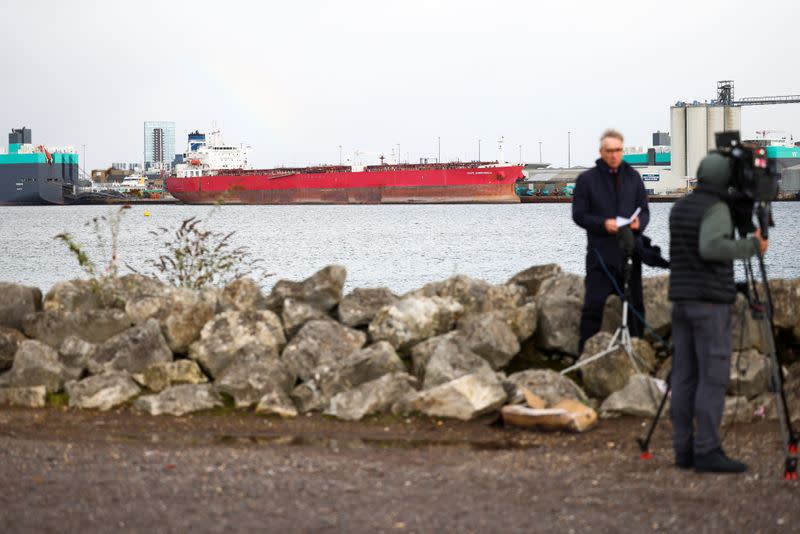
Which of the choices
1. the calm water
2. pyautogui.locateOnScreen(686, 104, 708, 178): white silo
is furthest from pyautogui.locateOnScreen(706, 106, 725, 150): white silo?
the calm water

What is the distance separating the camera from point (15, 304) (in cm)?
816

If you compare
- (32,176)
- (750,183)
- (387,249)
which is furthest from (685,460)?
(32,176)

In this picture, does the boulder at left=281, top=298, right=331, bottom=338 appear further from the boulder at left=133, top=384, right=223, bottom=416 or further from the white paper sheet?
the white paper sheet

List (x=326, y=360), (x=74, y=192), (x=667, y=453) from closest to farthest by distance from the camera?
(x=667, y=453) → (x=326, y=360) → (x=74, y=192)

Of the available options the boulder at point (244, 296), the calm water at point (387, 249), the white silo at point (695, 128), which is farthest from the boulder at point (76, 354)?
the white silo at point (695, 128)

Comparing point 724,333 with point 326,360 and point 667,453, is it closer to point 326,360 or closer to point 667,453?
point 667,453

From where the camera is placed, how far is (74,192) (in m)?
123

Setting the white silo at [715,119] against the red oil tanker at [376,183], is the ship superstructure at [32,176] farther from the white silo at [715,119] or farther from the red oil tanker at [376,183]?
the white silo at [715,119]

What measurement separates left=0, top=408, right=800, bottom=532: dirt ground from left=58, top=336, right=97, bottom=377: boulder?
1.10m

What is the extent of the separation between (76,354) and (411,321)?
7.53ft

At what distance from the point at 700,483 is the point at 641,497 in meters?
0.39

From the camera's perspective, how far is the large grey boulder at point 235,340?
7227 mm

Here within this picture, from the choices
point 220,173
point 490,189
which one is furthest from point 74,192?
point 490,189

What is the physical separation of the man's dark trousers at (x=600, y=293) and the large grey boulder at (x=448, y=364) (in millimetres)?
713
